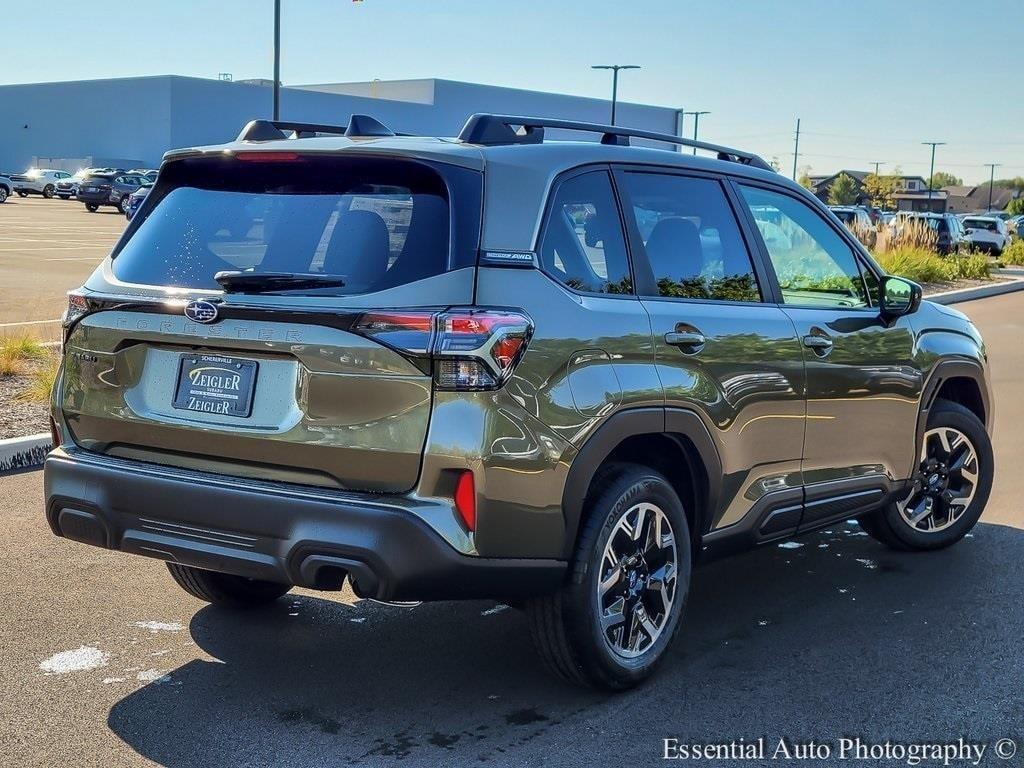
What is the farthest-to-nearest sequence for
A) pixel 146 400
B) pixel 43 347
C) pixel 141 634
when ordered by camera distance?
pixel 43 347
pixel 141 634
pixel 146 400

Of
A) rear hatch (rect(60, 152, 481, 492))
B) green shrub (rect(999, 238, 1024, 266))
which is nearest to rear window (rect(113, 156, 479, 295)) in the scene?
rear hatch (rect(60, 152, 481, 492))

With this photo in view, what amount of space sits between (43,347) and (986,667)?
8394 mm

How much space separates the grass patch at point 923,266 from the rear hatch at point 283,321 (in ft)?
71.7

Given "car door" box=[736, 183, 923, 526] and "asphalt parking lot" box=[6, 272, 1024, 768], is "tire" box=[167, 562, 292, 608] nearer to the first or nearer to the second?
"asphalt parking lot" box=[6, 272, 1024, 768]

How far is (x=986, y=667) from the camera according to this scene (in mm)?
4766

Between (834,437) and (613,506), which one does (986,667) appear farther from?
(613,506)

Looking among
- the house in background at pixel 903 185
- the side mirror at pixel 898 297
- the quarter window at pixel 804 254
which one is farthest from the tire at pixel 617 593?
the house in background at pixel 903 185

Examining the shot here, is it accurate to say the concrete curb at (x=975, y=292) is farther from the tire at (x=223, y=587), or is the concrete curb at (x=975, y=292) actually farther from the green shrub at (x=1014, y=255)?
the tire at (x=223, y=587)

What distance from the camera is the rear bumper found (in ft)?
A: 12.4

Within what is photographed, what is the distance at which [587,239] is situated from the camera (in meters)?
4.38

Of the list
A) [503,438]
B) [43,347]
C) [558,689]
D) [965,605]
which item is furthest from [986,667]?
[43,347]

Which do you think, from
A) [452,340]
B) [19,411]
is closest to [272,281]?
[452,340]

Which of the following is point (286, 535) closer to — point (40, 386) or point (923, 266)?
point (40, 386)

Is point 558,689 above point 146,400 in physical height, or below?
below
